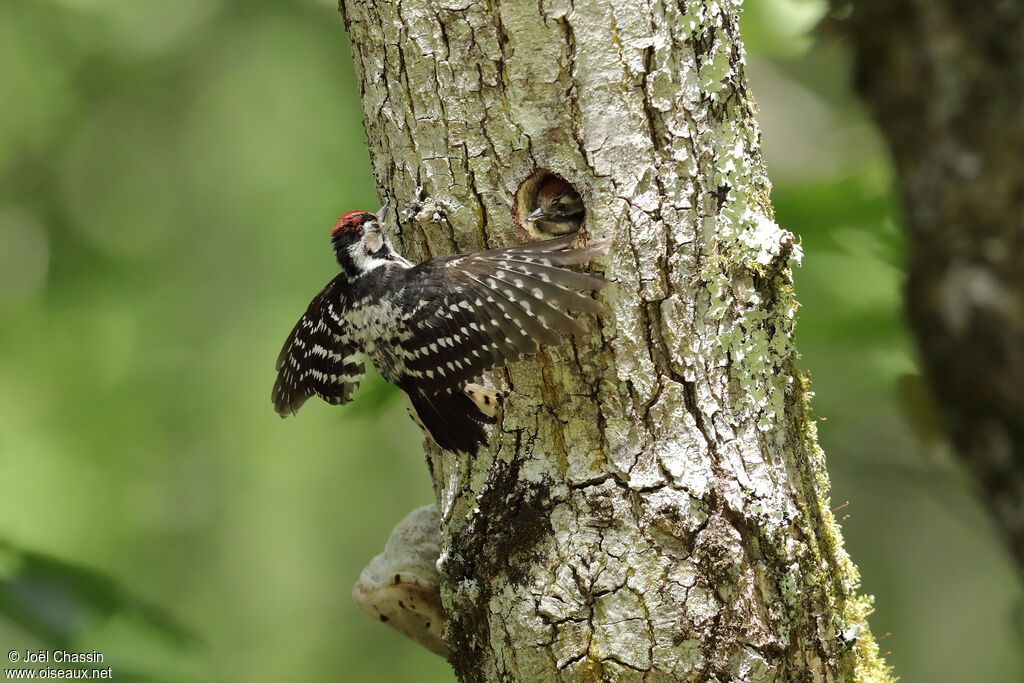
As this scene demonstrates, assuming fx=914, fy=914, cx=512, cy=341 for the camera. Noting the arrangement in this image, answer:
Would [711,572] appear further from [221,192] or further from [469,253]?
[221,192]

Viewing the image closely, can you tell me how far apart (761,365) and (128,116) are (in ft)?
19.1

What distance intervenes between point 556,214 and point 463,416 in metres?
0.62

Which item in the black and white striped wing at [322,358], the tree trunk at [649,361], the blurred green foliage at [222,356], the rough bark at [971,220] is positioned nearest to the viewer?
the rough bark at [971,220]

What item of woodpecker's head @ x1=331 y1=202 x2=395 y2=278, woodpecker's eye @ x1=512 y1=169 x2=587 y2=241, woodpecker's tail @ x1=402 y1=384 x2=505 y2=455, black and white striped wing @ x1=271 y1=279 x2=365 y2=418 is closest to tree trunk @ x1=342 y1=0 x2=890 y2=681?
woodpecker's eye @ x1=512 y1=169 x2=587 y2=241

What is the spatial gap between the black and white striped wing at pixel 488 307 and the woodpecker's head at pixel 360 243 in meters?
0.28

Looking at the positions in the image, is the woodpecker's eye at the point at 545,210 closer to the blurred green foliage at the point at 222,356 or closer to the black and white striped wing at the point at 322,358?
the black and white striped wing at the point at 322,358

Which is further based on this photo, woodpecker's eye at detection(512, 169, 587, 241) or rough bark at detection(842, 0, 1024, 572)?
woodpecker's eye at detection(512, 169, 587, 241)

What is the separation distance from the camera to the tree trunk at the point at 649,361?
89.2 inches

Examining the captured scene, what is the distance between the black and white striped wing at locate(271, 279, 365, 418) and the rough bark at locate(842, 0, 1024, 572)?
2099 mm

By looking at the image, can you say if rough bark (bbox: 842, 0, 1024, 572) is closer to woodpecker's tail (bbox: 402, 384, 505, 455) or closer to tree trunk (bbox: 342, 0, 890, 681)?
tree trunk (bbox: 342, 0, 890, 681)

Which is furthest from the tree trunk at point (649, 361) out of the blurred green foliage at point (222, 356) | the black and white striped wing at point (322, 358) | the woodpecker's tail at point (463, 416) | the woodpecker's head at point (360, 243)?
the blurred green foliage at point (222, 356)

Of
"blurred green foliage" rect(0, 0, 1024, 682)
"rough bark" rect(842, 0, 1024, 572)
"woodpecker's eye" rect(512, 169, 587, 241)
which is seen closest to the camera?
"rough bark" rect(842, 0, 1024, 572)

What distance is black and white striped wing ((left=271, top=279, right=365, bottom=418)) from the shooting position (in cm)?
298

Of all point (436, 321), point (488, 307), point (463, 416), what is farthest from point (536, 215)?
point (463, 416)
